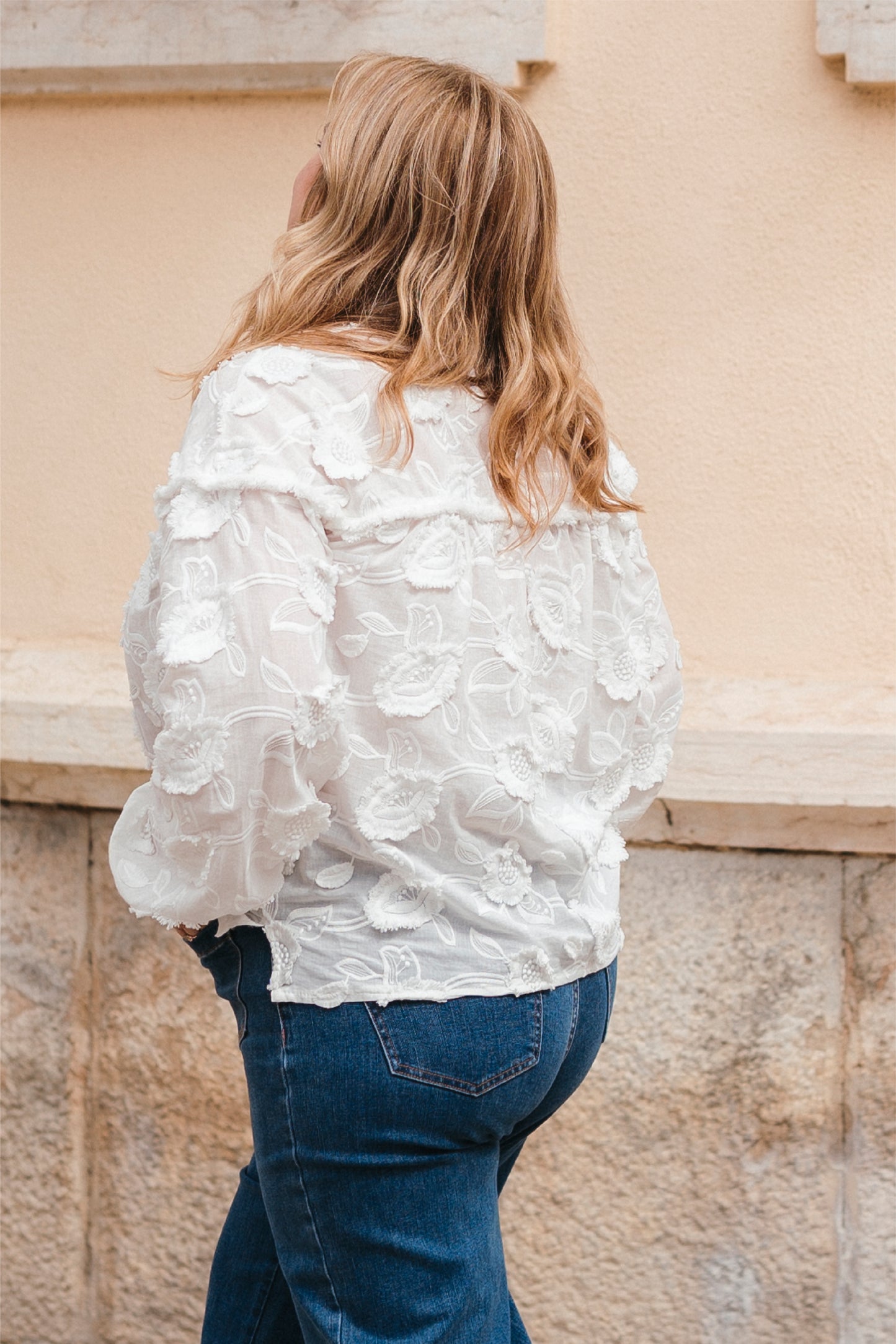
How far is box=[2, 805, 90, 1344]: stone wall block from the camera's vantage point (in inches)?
95.4

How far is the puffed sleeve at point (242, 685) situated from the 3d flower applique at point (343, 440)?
0.05 metres

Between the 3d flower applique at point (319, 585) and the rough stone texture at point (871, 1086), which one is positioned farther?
the rough stone texture at point (871, 1086)

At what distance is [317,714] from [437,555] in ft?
0.67

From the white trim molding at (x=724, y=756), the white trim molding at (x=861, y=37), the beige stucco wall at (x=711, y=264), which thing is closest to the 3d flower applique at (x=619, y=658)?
the white trim molding at (x=724, y=756)

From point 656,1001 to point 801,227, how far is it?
4.42ft

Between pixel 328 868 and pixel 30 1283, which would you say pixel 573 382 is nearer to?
pixel 328 868

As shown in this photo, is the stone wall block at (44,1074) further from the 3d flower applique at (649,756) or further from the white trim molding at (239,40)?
the white trim molding at (239,40)

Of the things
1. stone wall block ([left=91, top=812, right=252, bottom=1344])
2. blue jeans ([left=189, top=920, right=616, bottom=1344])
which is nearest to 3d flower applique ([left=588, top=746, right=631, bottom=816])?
blue jeans ([left=189, top=920, right=616, bottom=1344])

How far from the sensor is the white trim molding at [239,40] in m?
2.17

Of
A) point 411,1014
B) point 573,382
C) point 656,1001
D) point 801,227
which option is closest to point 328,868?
point 411,1014

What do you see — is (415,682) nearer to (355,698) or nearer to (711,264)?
(355,698)

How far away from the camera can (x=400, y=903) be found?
1.28 meters

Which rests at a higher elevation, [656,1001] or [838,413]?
[838,413]

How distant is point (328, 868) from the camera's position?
1291mm
